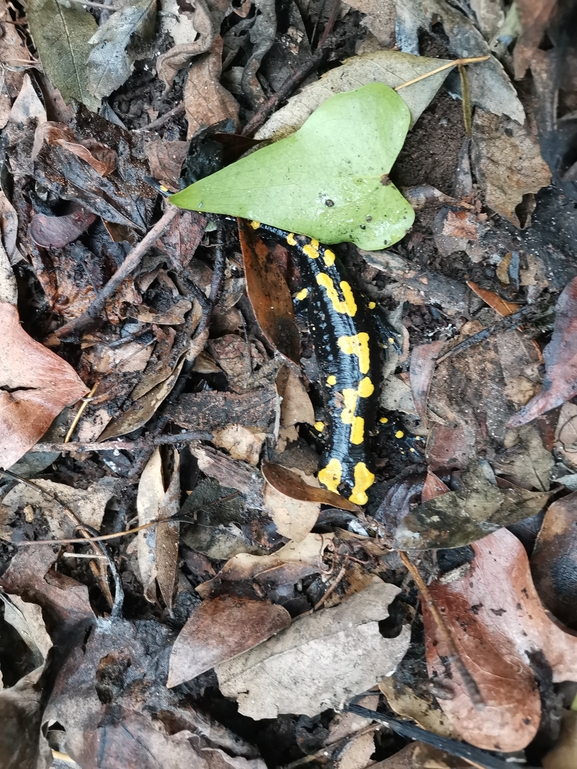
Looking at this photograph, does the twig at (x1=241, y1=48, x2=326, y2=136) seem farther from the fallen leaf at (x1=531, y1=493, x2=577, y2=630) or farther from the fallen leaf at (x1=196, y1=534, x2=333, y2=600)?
the fallen leaf at (x1=531, y1=493, x2=577, y2=630)

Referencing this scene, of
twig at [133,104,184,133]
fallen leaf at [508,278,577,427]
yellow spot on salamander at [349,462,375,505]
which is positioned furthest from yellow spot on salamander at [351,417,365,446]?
twig at [133,104,184,133]

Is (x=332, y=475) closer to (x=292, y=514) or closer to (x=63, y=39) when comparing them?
(x=292, y=514)

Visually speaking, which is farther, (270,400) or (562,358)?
(270,400)

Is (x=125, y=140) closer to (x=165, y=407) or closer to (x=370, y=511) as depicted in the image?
(x=165, y=407)

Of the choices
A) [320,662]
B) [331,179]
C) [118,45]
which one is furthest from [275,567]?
[118,45]

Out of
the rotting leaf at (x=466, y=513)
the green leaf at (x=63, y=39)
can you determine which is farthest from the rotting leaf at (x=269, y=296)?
the green leaf at (x=63, y=39)

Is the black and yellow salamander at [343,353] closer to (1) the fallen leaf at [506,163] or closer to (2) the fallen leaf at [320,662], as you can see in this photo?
(2) the fallen leaf at [320,662]
